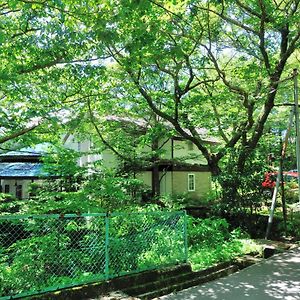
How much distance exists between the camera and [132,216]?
6188mm

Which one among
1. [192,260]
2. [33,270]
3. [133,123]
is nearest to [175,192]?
[133,123]

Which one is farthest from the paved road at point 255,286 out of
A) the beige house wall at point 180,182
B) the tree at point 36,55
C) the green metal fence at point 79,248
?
the beige house wall at point 180,182

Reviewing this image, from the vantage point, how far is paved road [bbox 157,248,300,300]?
557 centimetres

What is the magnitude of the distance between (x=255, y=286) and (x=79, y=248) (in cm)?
323

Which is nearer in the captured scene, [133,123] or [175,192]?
[133,123]

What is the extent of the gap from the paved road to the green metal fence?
89 centimetres

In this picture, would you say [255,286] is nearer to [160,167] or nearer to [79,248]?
[79,248]

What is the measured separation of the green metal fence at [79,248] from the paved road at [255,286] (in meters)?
0.89

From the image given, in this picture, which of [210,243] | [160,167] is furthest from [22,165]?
[210,243]

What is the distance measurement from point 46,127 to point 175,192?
47.8 ft

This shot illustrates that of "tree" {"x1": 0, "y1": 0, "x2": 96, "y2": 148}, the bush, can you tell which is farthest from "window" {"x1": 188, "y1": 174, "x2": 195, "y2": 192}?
"tree" {"x1": 0, "y1": 0, "x2": 96, "y2": 148}

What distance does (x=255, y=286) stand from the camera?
6.11 meters

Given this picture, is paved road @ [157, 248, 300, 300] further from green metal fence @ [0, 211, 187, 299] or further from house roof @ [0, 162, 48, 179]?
house roof @ [0, 162, 48, 179]

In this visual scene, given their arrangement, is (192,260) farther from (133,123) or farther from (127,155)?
(133,123)
